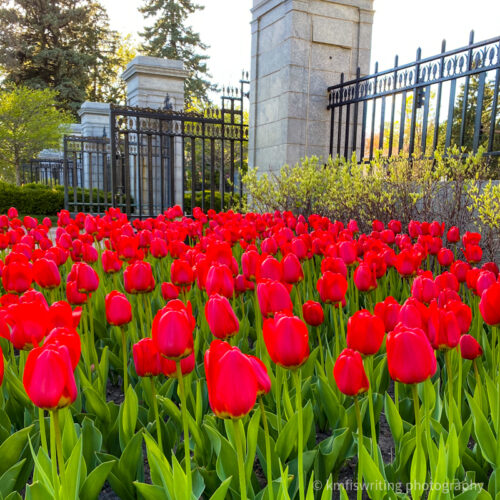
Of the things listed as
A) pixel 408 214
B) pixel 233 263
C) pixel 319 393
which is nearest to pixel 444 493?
pixel 319 393

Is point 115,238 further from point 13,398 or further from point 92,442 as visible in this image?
point 92,442

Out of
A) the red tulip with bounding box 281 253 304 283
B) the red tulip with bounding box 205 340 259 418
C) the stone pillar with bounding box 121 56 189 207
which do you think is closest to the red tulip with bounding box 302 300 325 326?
the red tulip with bounding box 281 253 304 283

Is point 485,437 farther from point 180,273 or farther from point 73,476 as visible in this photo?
point 180,273

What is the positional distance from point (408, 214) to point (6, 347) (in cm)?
409

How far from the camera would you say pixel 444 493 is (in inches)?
48.8

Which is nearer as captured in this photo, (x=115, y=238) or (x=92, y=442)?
(x=92, y=442)

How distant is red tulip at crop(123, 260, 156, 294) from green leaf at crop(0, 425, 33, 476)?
0.79m

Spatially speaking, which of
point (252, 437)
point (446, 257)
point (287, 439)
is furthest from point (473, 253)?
point (252, 437)

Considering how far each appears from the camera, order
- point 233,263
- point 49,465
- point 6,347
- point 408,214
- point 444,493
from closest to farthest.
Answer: point 444,493, point 49,465, point 233,263, point 6,347, point 408,214

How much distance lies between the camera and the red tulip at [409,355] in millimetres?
1182

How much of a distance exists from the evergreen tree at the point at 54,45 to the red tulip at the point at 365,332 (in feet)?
137

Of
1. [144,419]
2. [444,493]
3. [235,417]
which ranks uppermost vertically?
[235,417]

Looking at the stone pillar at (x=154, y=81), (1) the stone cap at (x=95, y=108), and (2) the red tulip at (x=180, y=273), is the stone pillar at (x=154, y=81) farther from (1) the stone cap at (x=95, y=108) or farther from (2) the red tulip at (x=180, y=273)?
(2) the red tulip at (x=180, y=273)

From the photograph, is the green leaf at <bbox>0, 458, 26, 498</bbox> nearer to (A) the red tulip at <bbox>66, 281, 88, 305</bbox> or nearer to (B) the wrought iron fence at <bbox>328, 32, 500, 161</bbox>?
(A) the red tulip at <bbox>66, 281, 88, 305</bbox>
